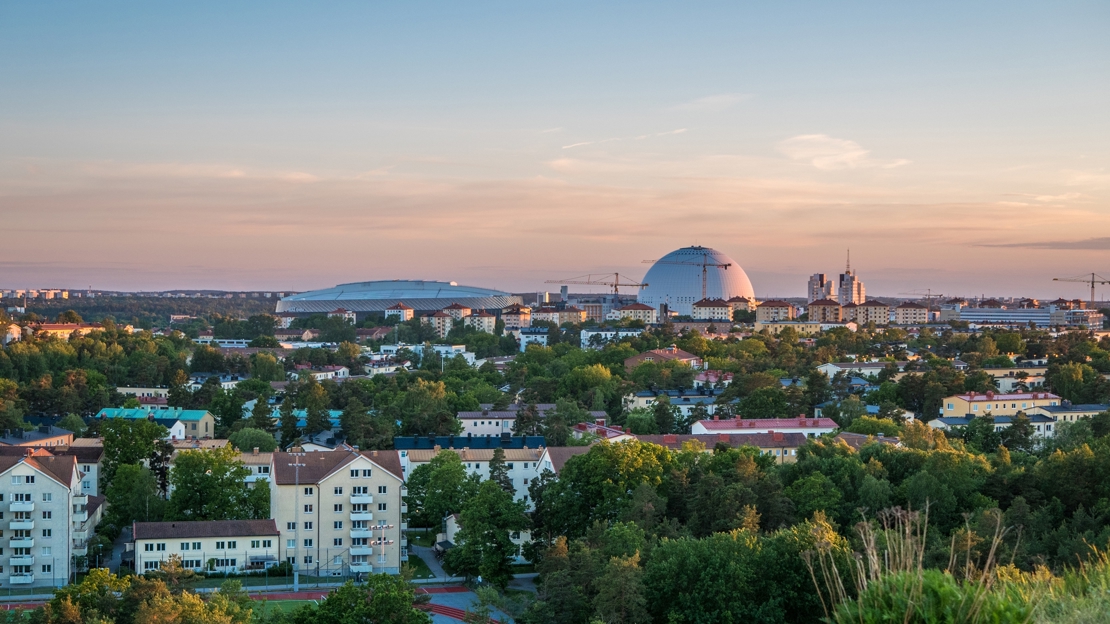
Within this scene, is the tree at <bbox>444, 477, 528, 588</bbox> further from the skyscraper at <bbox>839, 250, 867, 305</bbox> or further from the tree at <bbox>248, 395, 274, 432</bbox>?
the skyscraper at <bbox>839, 250, 867, 305</bbox>

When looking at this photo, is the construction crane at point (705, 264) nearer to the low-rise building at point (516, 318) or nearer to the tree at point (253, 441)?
the low-rise building at point (516, 318)

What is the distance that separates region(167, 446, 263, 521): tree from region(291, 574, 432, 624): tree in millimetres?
6159

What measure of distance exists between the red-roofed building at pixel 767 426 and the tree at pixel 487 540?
9724 millimetres

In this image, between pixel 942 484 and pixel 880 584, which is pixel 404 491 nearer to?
pixel 942 484

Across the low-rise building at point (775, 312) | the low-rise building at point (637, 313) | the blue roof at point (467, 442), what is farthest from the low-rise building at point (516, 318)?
the blue roof at point (467, 442)

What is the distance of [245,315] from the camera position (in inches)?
4203

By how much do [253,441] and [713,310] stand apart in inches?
1964

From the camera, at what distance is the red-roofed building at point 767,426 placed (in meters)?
25.7

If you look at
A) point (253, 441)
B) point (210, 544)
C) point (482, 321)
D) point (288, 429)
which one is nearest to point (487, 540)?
point (210, 544)

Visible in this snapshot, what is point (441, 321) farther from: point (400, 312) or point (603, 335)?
point (603, 335)

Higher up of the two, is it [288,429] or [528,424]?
[528,424]

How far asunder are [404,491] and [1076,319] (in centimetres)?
6069

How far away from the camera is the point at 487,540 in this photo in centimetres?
1645

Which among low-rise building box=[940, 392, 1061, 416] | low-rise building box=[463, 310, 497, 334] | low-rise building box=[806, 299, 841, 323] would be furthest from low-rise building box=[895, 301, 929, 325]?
low-rise building box=[940, 392, 1061, 416]
